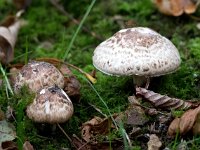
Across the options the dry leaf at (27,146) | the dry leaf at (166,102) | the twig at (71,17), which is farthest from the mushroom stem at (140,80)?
the twig at (71,17)

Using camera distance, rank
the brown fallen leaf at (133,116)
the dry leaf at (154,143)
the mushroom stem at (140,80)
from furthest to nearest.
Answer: the mushroom stem at (140,80)
the brown fallen leaf at (133,116)
the dry leaf at (154,143)

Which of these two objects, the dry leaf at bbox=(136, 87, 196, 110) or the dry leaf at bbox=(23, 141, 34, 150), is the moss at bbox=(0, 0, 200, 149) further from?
the dry leaf at bbox=(136, 87, 196, 110)

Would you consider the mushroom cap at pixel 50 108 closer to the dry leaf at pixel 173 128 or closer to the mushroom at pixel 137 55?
the mushroom at pixel 137 55

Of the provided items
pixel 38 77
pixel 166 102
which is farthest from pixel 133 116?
pixel 38 77

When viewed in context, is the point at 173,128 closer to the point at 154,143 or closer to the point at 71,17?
the point at 154,143

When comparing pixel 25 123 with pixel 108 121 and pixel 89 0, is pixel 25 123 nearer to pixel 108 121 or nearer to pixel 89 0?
pixel 108 121

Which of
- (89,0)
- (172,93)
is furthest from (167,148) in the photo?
(89,0)

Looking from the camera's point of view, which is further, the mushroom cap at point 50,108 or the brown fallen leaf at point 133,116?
the brown fallen leaf at point 133,116
